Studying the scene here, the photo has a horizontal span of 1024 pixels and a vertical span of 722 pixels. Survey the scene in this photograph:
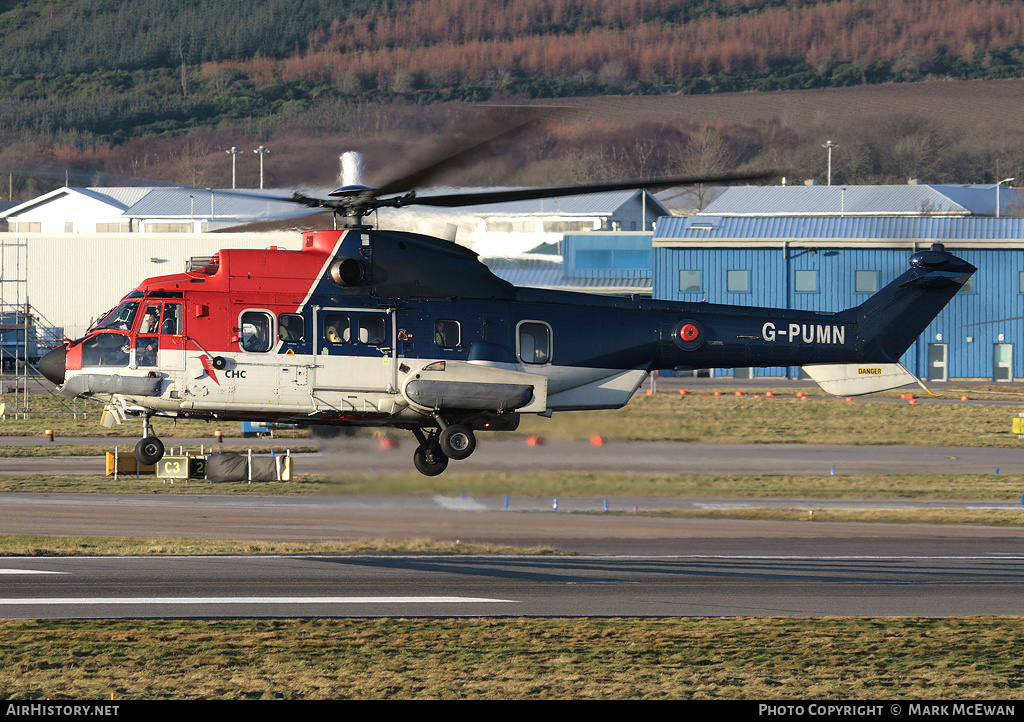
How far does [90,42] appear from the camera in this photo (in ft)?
521

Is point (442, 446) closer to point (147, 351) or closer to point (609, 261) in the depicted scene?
point (147, 351)

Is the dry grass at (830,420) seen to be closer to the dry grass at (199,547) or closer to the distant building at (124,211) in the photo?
the dry grass at (199,547)

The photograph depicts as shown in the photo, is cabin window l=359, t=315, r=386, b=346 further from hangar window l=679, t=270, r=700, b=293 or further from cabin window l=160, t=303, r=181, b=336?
hangar window l=679, t=270, r=700, b=293

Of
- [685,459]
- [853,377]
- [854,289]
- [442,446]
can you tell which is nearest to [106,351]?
[442,446]

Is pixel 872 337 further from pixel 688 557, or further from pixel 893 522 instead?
pixel 893 522

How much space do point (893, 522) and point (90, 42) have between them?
150299mm

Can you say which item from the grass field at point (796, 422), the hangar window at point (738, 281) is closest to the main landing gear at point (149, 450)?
the grass field at point (796, 422)

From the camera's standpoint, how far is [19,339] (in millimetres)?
68000

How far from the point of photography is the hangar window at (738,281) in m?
67.1

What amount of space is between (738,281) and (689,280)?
279cm

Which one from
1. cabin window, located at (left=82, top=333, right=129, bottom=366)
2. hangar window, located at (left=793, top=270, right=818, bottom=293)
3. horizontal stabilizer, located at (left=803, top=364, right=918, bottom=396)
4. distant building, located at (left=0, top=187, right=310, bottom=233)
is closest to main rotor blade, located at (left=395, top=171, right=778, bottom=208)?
Answer: cabin window, located at (left=82, top=333, right=129, bottom=366)

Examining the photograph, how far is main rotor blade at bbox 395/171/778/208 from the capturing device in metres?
18.2

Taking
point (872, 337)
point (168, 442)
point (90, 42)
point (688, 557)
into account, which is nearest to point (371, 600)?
point (688, 557)

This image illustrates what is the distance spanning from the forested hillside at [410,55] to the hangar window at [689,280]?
6059cm
